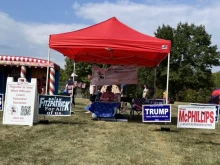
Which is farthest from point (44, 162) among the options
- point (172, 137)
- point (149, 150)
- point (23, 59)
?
point (23, 59)

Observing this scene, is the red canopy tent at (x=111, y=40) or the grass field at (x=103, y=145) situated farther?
the red canopy tent at (x=111, y=40)

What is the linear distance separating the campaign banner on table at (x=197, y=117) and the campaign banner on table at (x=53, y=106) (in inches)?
125

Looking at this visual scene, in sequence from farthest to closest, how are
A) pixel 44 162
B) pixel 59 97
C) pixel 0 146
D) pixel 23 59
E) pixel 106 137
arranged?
1. pixel 23 59
2. pixel 59 97
3. pixel 106 137
4. pixel 0 146
5. pixel 44 162

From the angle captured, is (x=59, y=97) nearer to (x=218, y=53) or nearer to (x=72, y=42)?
(x=72, y=42)

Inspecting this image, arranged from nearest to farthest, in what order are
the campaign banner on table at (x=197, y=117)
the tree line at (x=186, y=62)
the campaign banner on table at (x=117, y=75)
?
the campaign banner on table at (x=197, y=117) < the campaign banner on table at (x=117, y=75) < the tree line at (x=186, y=62)

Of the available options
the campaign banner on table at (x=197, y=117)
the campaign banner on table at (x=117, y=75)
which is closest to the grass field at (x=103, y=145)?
the campaign banner on table at (x=197, y=117)

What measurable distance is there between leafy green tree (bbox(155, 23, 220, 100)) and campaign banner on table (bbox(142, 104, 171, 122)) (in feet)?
157

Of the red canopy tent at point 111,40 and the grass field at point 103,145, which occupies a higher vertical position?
the red canopy tent at point 111,40

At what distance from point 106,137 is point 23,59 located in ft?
46.6

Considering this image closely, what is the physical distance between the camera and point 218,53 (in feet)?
191

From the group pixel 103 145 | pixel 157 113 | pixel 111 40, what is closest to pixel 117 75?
pixel 111 40

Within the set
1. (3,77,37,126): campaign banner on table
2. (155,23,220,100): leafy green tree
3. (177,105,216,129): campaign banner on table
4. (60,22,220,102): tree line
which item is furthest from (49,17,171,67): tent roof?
(155,23,220,100): leafy green tree

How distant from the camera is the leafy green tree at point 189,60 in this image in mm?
57094

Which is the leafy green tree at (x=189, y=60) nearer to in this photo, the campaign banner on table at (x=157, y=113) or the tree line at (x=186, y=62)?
the tree line at (x=186, y=62)
